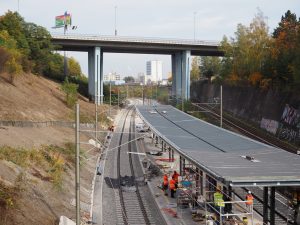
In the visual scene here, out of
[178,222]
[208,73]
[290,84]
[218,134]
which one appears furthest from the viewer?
[208,73]

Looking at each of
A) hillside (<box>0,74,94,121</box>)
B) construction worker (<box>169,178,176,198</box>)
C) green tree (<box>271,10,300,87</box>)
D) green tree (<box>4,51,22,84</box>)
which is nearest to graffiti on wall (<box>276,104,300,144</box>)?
green tree (<box>271,10,300,87</box>)

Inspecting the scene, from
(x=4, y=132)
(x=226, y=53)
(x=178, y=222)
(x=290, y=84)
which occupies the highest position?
(x=226, y=53)

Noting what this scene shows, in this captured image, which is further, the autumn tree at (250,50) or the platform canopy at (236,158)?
the autumn tree at (250,50)

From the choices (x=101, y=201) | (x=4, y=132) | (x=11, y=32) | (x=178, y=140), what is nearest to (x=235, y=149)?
(x=178, y=140)

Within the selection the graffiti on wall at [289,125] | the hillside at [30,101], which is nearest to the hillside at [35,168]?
the hillside at [30,101]

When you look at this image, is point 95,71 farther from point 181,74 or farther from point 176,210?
point 176,210

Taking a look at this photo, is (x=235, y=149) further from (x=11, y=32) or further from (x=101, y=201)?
(x=11, y=32)

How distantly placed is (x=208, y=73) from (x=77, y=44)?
3866 cm

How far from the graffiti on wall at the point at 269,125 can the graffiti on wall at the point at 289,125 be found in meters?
1.36

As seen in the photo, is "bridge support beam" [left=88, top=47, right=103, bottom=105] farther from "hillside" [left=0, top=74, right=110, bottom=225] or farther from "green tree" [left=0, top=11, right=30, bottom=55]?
"hillside" [left=0, top=74, right=110, bottom=225]

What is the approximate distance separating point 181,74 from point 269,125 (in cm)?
3980

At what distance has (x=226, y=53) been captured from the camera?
8069cm

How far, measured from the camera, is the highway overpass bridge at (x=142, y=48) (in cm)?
8138

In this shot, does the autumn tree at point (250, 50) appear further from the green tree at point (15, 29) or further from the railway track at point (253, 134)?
the green tree at point (15, 29)
